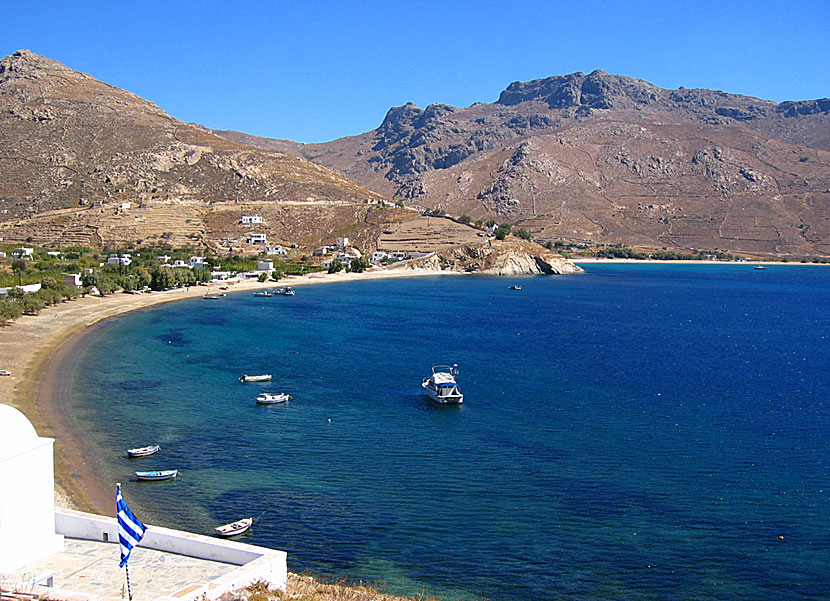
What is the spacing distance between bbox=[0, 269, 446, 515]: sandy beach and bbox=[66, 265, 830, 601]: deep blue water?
1.18 metres

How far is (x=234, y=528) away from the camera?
24.9 meters

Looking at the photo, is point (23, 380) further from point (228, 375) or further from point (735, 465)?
point (735, 465)

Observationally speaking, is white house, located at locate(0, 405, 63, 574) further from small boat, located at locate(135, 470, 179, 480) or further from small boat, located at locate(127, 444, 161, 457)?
small boat, located at locate(127, 444, 161, 457)

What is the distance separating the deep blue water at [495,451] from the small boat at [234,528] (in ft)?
2.50

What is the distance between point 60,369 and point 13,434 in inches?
1494

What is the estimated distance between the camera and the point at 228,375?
50.2m

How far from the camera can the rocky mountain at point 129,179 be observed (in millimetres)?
135375

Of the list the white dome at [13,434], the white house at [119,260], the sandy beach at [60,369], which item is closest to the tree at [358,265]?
the sandy beach at [60,369]

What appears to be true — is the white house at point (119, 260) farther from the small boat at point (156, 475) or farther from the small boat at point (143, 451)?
the small boat at point (156, 475)

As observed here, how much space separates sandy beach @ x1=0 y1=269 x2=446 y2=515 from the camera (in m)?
28.6

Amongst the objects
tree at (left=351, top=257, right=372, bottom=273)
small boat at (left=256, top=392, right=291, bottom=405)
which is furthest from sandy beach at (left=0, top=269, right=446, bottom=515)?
tree at (left=351, top=257, right=372, bottom=273)

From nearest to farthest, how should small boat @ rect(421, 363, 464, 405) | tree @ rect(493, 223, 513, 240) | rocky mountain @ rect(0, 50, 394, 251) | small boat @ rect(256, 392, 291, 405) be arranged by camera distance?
1. small boat @ rect(256, 392, 291, 405)
2. small boat @ rect(421, 363, 464, 405)
3. rocky mountain @ rect(0, 50, 394, 251)
4. tree @ rect(493, 223, 513, 240)

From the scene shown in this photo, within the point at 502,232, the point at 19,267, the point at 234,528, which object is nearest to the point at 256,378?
the point at 234,528

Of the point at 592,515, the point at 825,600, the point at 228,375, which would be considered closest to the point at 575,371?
the point at 228,375
